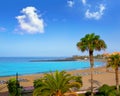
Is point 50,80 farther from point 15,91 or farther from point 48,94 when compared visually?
point 15,91

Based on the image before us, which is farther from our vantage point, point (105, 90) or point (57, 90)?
point (105, 90)

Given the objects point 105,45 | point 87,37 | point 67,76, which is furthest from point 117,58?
point 67,76

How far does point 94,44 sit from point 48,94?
58.8ft

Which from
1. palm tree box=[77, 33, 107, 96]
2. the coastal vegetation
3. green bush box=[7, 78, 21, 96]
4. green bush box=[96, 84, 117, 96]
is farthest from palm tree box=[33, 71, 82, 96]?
palm tree box=[77, 33, 107, 96]

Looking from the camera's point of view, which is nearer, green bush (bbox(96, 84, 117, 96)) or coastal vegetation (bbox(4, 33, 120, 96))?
coastal vegetation (bbox(4, 33, 120, 96))

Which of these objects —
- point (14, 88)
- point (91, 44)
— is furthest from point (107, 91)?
point (14, 88)

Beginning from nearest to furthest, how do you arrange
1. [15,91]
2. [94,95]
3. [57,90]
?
[57,90], [15,91], [94,95]

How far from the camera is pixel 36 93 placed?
95.6 ft

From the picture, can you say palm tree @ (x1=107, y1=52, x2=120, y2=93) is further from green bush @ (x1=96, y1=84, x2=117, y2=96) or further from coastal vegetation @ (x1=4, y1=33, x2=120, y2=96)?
green bush @ (x1=96, y1=84, x2=117, y2=96)

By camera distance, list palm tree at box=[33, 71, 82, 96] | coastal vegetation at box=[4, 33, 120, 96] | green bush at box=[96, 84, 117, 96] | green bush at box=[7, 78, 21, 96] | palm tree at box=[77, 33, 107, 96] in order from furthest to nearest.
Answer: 1. palm tree at box=[77, 33, 107, 96]
2. green bush at box=[96, 84, 117, 96]
3. green bush at box=[7, 78, 21, 96]
4. coastal vegetation at box=[4, 33, 120, 96]
5. palm tree at box=[33, 71, 82, 96]

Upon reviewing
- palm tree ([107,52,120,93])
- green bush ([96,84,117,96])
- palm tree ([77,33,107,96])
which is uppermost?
palm tree ([77,33,107,96])

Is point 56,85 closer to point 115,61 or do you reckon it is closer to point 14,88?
point 14,88

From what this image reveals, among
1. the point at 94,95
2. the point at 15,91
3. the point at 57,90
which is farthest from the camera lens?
the point at 94,95

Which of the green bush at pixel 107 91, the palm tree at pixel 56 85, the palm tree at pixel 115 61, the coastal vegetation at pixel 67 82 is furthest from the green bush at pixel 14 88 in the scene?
the palm tree at pixel 115 61
